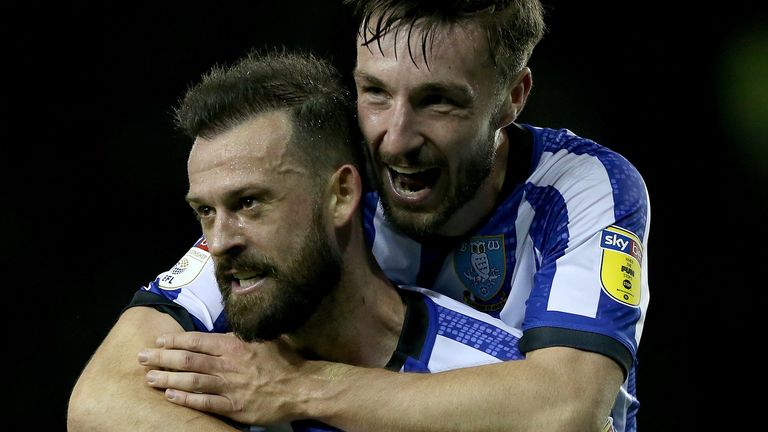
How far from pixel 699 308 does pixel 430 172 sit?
192 cm

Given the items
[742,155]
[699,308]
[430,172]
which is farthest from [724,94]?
[430,172]

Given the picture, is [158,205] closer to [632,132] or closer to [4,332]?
[4,332]

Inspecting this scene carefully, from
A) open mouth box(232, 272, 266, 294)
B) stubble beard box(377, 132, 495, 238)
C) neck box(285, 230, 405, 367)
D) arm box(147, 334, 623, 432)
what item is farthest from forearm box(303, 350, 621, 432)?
stubble beard box(377, 132, 495, 238)

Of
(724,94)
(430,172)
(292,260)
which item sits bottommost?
(292,260)

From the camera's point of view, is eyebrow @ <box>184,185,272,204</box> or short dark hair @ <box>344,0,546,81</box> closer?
eyebrow @ <box>184,185,272,204</box>

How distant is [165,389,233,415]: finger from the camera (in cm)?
203

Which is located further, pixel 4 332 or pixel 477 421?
pixel 4 332

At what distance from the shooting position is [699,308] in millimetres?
3809

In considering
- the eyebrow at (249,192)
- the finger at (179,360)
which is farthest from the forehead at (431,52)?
the finger at (179,360)

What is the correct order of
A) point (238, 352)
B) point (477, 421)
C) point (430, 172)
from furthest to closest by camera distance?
point (430, 172), point (238, 352), point (477, 421)

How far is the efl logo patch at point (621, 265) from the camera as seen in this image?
2170 millimetres

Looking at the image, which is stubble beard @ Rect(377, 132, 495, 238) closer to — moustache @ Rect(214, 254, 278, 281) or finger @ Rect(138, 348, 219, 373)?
moustache @ Rect(214, 254, 278, 281)

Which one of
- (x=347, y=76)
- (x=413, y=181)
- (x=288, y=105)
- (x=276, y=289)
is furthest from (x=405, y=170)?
(x=347, y=76)

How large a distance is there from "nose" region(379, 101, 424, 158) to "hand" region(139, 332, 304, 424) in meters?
0.48
